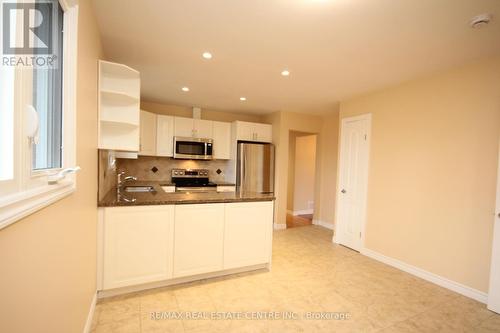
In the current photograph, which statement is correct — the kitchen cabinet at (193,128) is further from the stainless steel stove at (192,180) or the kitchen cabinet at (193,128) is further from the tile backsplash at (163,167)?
the stainless steel stove at (192,180)

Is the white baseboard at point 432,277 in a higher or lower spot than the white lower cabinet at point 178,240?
lower

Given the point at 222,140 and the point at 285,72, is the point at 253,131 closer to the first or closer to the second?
the point at 222,140

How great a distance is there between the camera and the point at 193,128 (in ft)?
15.4

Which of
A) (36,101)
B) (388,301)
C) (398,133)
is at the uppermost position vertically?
(398,133)

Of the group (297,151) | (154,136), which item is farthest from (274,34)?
(297,151)

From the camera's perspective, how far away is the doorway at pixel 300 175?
20.5ft

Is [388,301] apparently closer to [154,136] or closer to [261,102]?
[261,102]

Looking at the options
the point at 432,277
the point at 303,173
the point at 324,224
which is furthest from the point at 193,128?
the point at 432,277

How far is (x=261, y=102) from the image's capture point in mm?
4348

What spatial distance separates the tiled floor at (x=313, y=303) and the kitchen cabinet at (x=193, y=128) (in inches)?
116

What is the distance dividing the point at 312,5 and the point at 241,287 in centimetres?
263

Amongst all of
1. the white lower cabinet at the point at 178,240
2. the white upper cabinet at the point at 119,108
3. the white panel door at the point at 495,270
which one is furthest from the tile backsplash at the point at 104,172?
the white panel door at the point at 495,270

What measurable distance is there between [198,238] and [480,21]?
304cm

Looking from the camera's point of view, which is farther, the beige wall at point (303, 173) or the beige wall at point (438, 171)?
the beige wall at point (303, 173)
